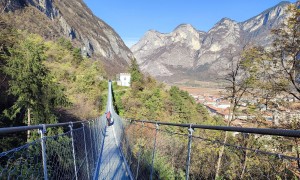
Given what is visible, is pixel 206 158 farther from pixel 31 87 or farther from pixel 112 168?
pixel 31 87

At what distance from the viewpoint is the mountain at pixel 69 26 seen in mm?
49594

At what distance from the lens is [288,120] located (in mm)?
7895

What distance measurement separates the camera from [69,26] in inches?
3270

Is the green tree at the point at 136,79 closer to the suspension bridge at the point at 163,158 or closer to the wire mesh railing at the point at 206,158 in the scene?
the suspension bridge at the point at 163,158

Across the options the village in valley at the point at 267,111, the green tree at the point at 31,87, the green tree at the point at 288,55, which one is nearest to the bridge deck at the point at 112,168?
the village in valley at the point at 267,111

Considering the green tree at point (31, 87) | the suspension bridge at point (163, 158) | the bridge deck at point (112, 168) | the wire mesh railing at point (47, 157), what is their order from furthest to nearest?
the green tree at point (31, 87)
the bridge deck at point (112, 168)
the wire mesh railing at point (47, 157)
the suspension bridge at point (163, 158)

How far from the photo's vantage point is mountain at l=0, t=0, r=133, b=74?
49.6 metres

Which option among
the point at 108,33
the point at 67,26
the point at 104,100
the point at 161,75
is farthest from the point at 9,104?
the point at 161,75

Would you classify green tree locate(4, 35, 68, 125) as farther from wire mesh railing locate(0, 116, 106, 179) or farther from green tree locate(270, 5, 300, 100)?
green tree locate(270, 5, 300, 100)

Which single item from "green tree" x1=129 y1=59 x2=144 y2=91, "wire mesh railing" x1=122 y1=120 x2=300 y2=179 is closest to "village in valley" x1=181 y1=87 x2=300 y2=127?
"wire mesh railing" x1=122 y1=120 x2=300 y2=179

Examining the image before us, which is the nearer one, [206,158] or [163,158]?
[206,158]

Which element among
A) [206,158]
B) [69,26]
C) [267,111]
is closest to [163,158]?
[206,158]

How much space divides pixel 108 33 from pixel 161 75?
70.5 m

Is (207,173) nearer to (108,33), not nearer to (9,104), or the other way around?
(9,104)
